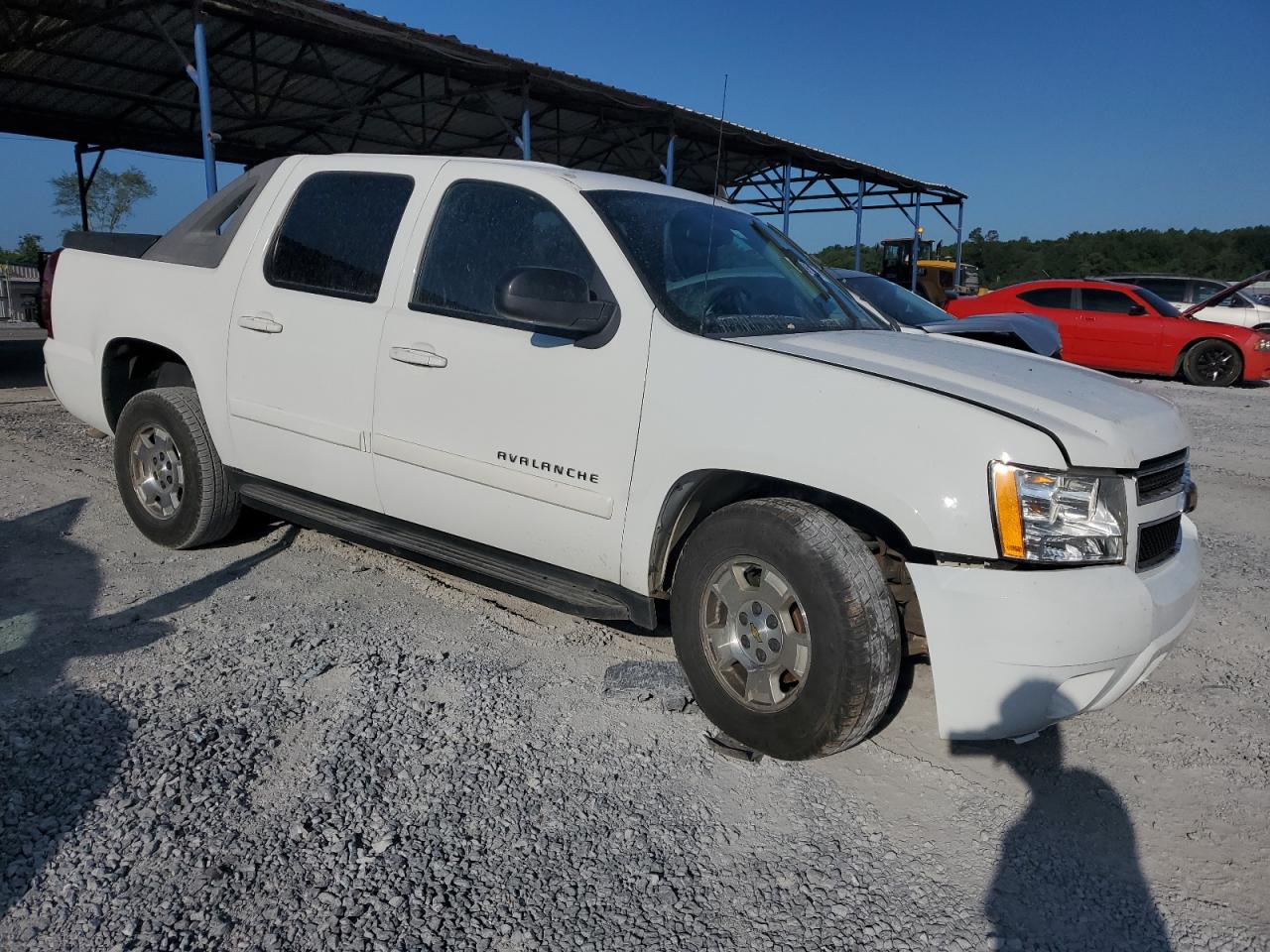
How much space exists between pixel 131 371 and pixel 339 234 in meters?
1.71

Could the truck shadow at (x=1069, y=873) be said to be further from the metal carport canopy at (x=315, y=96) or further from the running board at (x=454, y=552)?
the metal carport canopy at (x=315, y=96)

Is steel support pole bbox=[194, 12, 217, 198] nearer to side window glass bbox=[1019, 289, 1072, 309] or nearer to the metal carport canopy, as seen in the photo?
the metal carport canopy

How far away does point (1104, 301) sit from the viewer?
14727 mm

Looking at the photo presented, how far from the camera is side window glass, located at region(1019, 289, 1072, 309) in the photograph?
1487 centimetres

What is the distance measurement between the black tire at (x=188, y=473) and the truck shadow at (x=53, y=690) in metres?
0.24

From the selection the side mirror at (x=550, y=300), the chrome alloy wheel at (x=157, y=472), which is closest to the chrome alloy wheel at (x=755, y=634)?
the side mirror at (x=550, y=300)

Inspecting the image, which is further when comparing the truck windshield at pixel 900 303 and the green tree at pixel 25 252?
the green tree at pixel 25 252

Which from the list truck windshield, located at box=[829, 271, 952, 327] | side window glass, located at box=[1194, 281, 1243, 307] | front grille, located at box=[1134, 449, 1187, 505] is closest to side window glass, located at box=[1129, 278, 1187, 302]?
side window glass, located at box=[1194, 281, 1243, 307]

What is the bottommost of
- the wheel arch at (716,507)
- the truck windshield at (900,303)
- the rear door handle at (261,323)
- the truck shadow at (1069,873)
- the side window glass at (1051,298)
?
the truck shadow at (1069,873)

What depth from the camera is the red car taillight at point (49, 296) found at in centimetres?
526

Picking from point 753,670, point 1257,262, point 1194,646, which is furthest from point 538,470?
point 1257,262

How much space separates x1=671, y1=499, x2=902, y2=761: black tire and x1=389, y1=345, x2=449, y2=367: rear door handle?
1.22 metres

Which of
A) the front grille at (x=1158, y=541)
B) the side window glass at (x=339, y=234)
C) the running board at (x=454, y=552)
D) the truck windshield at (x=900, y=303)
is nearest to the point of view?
the front grille at (x=1158, y=541)

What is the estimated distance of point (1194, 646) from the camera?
3963mm
